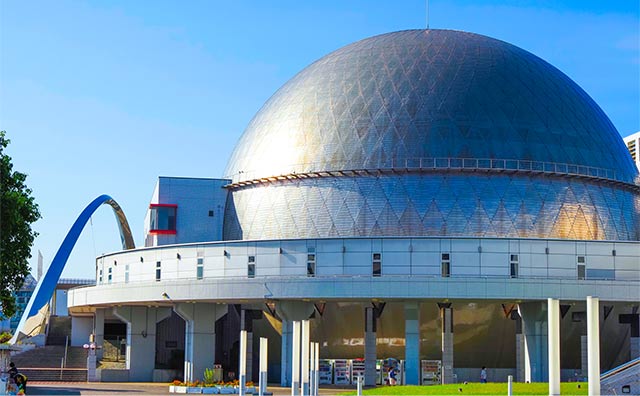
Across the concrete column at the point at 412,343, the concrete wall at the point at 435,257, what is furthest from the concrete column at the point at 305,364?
the concrete wall at the point at 435,257

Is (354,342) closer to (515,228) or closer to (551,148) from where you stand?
(515,228)

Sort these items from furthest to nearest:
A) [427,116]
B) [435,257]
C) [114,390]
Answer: [427,116] < [435,257] < [114,390]

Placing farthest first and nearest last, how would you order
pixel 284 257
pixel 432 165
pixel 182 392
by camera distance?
1. pixel 432 165
2. pixel 284 257
3. pixel 182 392

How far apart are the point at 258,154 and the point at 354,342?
1403cm

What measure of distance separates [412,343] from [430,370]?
414 cm

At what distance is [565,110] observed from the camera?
6588 cm

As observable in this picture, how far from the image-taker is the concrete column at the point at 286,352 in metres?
55.5

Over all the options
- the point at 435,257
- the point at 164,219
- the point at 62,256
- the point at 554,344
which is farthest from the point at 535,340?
the point at 62,256

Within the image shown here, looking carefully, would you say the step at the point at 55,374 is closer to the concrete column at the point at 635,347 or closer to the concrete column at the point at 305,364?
the concrete column at the point at 305,364

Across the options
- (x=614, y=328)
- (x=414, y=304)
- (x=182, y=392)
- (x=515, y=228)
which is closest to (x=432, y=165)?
(x=515, y=228)

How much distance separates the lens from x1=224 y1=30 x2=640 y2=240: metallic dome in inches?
2394

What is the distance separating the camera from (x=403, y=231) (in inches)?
2365

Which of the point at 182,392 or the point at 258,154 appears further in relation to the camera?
the point at 258,154

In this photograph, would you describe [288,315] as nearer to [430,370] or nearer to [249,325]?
[249,325]
